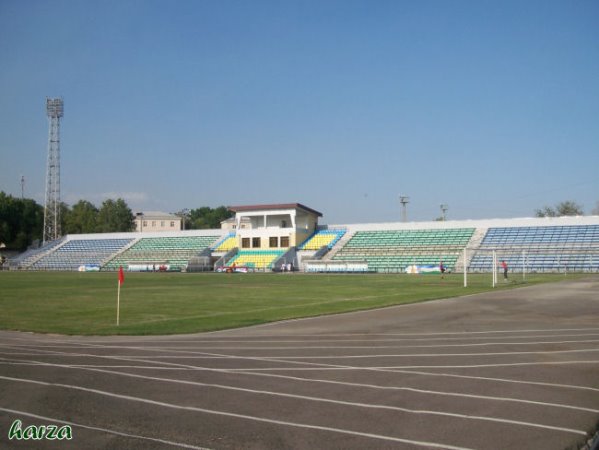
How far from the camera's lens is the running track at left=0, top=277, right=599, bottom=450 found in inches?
261

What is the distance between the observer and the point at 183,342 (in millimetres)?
14695

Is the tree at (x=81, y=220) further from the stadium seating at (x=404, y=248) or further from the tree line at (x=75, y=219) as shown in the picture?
the stadium seating at (x=404, y=248)

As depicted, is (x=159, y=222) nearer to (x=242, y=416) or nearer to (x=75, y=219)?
(x=75, y=219)

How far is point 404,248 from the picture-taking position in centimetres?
7688

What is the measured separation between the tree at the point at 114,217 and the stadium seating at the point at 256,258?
200 ft

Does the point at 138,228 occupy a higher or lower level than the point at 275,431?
higher

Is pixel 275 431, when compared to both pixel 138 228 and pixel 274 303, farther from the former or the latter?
pixel 138 228

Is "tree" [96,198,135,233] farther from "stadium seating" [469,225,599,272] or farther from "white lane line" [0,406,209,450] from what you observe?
"white lane line" [0,406,209,450]

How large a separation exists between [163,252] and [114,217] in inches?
1944

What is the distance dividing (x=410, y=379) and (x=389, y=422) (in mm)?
2593

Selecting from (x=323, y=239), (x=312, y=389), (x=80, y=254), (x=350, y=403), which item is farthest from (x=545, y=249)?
(x=80, y=254)

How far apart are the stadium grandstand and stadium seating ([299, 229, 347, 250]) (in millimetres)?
171

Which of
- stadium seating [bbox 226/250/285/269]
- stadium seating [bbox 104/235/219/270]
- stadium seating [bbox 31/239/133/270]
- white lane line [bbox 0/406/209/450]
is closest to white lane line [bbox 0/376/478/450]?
white lane line [bbox 0/406/209/450]

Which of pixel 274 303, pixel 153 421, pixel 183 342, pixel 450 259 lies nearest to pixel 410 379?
pixel 153 421
